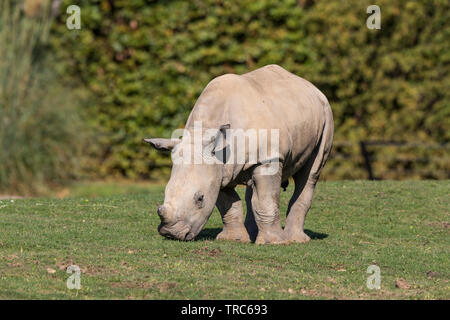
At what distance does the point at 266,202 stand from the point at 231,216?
64cm

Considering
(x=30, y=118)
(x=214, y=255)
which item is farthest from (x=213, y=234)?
(x=30, y=118)

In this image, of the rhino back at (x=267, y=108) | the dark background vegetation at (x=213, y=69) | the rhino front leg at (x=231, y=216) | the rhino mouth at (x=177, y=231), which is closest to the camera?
the rhino mouth at (x=177, y=231)

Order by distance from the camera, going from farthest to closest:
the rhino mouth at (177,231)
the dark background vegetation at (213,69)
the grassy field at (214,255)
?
the dark background vegetation at (213,69), the rhino mouth at (177,231), the grassy field at (214,255)

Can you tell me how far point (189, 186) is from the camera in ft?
33.5

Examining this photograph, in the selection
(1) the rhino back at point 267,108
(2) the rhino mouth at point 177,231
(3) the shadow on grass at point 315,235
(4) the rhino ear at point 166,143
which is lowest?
(3) the shadow on grass at point 315,235

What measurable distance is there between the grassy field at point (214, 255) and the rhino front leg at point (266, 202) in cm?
27

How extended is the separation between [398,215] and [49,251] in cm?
577

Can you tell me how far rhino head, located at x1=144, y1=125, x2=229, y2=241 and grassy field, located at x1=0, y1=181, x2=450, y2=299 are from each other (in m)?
0.29

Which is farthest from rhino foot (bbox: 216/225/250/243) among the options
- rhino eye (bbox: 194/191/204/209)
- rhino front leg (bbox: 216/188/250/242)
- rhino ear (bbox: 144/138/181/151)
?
rhino ear (bbox: 144/138/181/151)

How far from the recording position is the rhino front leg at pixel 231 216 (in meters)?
11.2

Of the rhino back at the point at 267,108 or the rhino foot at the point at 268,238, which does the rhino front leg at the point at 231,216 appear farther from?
the rhino back at the point at 267,108

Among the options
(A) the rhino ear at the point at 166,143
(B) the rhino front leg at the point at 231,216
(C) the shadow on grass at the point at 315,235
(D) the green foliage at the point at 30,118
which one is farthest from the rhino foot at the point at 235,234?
(D) the green foliage at the point at 30,118

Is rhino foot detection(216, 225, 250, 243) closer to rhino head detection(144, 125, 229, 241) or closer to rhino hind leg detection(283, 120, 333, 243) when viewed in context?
rhino hind leg detection(283, 120, 333, 243)

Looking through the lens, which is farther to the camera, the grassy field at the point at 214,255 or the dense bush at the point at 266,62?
the dense bush at the point at 266,62
